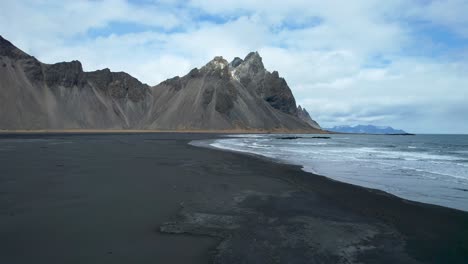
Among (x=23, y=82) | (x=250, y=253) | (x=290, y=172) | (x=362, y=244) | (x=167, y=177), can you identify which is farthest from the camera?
(x=23, y=82)

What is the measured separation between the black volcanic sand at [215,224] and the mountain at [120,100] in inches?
4686

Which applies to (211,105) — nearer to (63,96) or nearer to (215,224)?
(63,96)

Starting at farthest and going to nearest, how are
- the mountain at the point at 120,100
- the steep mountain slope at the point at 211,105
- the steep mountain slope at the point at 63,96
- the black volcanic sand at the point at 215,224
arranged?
the steep mountain slope at the point at 211,105 → the mountain at the point at 120,100 → the steep mountain slope at the point at 63,96 → the black volcanic sand at the point at 215,224

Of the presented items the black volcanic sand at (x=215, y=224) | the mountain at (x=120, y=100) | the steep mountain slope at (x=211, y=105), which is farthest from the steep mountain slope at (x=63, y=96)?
the black volcanic sand at (x=215, y=224)

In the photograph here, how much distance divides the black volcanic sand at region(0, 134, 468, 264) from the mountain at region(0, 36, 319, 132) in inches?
4686

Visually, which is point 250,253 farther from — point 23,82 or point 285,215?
point 23,82

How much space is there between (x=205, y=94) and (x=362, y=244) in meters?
155

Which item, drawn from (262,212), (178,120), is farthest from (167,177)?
(178,120)

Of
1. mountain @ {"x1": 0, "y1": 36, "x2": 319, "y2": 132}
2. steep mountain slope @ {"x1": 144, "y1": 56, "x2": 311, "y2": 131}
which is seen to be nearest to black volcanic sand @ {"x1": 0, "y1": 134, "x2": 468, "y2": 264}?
mountain @ {"x1": 0, "y1": 36, "x2": 319, "y2": 132}

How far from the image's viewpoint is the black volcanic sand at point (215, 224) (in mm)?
6488

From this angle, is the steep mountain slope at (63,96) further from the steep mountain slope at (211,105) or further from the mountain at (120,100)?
the steep mountain slope at (211,105)

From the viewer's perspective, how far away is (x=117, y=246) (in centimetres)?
675

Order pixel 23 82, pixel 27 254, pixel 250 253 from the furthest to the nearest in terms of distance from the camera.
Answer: pixel 23 82
pixel 250 253
pixel 27 254

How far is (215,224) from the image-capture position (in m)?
8.62
